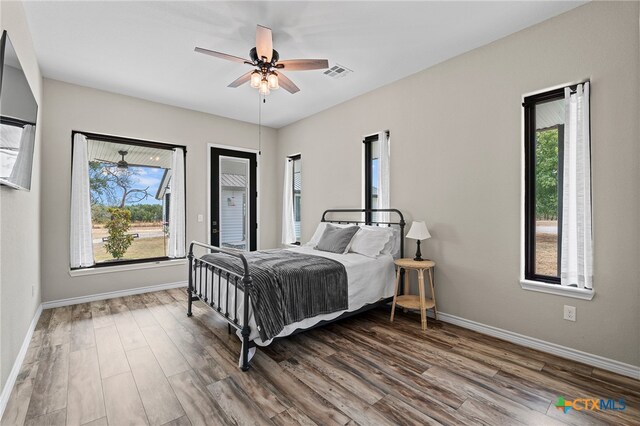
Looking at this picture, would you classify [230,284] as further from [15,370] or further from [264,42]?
[264,42]

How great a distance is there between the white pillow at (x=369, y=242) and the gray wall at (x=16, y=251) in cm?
311

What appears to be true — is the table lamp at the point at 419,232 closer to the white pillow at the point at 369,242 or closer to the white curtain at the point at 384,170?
the white pillow at the point at 369,242

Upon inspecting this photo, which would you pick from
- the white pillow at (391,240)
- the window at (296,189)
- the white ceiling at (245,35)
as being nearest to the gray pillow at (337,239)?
the white pillow at (391,240)

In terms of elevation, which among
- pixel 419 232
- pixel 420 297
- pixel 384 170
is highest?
pixel 384 170

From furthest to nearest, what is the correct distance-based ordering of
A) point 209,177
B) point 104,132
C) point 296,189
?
Answer: point 296,189
point 209,177
point 104,132

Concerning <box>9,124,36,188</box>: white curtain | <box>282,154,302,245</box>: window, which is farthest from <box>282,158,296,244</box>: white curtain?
<box>9,124,36,188</box>: white curtain

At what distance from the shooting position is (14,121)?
6.17ft

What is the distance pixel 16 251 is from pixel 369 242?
3.27 metres

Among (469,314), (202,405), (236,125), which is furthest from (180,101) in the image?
(469,314)

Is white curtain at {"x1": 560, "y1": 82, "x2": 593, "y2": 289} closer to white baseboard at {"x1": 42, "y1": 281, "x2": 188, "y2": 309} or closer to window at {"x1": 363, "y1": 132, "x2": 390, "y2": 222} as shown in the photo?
window at {"x1": 363, "y1": 132, "x2": 390, "y2": 222}

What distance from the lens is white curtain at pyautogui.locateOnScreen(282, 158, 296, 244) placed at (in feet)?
18.5

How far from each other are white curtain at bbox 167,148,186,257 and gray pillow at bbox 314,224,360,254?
7.47 ft

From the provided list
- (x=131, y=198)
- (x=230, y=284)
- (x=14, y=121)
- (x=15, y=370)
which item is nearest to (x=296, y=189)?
(x=131, y=198)

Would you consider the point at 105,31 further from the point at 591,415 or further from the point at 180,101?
the point at 591,415
